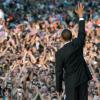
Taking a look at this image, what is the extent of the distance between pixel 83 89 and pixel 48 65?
4294mm

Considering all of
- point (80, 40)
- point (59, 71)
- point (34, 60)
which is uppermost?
point (80, 40)

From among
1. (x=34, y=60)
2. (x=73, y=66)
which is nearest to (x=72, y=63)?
(x=73, y=66)

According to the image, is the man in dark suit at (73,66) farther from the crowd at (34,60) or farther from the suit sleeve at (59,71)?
the crowd at (34,60)

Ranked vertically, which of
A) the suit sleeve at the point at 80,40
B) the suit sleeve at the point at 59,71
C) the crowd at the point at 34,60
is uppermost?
the suit sleeve at the point at 80,40

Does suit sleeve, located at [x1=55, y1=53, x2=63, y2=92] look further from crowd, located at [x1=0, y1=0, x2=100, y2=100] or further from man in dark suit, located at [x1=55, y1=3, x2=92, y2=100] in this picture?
crowd, located at [x1=0, y1=0, x2=100, y2=100]

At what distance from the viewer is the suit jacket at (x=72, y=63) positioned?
789 centimetres

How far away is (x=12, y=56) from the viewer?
1332 cm

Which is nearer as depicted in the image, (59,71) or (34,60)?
(59,71)

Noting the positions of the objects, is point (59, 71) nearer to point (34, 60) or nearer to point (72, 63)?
point (72, 63)

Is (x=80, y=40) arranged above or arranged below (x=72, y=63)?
above

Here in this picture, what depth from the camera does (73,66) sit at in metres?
7.96

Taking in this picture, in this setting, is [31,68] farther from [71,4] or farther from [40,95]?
[71,4]

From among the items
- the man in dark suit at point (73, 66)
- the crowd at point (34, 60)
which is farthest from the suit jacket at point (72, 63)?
the crowd at point (34, 60)

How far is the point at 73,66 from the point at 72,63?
42 millimetres
